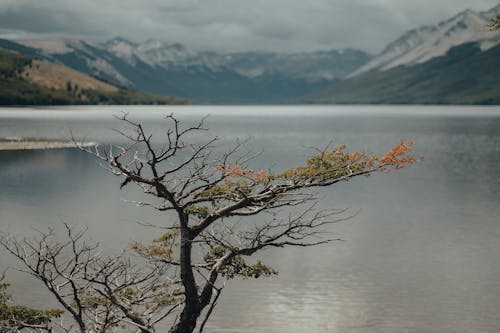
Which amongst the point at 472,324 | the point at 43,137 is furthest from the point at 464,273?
the point at 43,137

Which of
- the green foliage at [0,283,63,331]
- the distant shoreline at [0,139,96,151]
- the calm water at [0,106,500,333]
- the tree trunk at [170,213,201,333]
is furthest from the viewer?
the distant shoreline at [0,139,96,151]

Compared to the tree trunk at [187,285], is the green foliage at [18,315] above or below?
below

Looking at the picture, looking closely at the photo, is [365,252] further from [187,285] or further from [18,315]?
[18,315]

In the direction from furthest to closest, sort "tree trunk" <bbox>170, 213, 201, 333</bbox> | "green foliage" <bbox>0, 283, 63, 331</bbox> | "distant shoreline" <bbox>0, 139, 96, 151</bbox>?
"distant shoreline" <bbox>0, 139, 96, 151</bbox> < "green foliage" <bbox>0, 283, 63, 331</bbox> < "tree trunk" <bbox>170, 213, 201, 333</bbox>

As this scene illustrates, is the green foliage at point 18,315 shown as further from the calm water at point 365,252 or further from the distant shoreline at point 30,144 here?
the distant shoreline at point 30,144

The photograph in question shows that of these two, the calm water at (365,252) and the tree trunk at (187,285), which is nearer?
the tree trunk at (187,285)

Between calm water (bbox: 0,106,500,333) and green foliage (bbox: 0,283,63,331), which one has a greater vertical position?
Result: green foliage (bbox: 0,283,63,331)

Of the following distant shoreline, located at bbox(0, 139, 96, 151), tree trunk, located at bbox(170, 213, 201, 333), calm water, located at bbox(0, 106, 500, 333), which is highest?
distant shoreline, located at bbox(0, 139, 96, 151)

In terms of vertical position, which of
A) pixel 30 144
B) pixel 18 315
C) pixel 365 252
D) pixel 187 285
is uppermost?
pixel 30 144

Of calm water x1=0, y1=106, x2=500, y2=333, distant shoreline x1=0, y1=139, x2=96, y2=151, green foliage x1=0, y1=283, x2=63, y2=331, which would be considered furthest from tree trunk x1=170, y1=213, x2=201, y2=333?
distant shoreline x1=0, y1=139, x2=96, y2=151

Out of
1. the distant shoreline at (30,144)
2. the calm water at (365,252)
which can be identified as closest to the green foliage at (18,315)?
the calm water at (365,252)

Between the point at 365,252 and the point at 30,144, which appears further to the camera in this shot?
the point at 30,144

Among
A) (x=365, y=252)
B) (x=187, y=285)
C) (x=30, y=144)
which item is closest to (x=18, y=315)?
(x=187, y=285)

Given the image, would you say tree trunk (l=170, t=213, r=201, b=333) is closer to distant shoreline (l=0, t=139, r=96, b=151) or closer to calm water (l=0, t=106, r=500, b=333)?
calm water (l=0, t=106, r=500, b=333)
